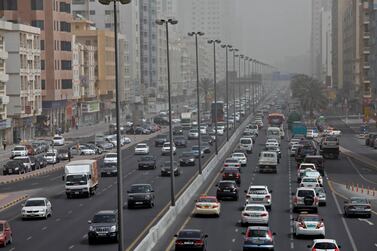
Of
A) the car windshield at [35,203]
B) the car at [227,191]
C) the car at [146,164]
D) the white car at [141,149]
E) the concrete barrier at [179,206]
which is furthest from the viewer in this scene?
the white car at [141,149]

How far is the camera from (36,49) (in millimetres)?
128750

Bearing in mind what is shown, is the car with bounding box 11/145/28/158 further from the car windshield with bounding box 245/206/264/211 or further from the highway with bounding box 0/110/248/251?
the car windshield with bounding box 245/206/264/211

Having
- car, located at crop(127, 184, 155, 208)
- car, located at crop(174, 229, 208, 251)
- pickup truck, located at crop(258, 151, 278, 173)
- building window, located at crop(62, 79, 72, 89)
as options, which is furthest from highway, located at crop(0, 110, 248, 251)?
building window, located at crop(62, 79, 72, 89)

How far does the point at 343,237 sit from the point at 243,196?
749 inches

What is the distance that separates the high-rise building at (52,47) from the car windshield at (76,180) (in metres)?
74.6

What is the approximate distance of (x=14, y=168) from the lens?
85.1m

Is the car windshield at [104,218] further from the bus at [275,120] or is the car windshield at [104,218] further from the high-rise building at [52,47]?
the bus at [275,120]

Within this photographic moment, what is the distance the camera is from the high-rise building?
449 ft

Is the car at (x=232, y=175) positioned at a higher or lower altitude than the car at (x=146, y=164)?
higher

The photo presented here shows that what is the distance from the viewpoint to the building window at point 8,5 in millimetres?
136250

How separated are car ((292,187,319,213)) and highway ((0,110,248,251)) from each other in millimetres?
7458

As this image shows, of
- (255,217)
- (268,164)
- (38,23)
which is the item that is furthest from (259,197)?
(38,23)

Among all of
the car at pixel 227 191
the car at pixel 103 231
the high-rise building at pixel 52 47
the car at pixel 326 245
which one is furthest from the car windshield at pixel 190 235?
the high-rise building at pixel 52 47

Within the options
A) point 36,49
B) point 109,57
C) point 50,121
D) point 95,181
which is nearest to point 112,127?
point 50,121
